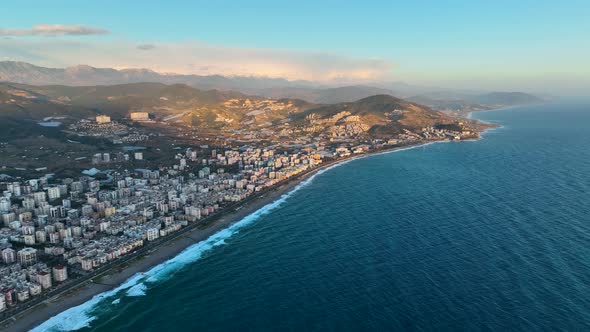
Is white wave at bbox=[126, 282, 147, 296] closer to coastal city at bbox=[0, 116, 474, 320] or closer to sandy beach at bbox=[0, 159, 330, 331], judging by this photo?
sandy beach at bbox=[0, 159, 330, 331]

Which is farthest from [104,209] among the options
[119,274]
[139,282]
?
[139,282]

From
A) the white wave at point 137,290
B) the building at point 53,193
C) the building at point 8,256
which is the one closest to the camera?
the white wave at point 137,290

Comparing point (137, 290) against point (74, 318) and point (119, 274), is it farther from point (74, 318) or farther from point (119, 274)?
point (74, 318)

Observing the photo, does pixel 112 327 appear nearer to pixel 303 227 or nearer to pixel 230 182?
pixel 303 227

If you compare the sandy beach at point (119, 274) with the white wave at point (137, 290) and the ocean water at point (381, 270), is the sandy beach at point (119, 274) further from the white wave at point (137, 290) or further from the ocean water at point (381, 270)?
the white wave at point (137, 290)

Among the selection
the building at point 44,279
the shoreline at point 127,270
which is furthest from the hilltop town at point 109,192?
the shoreline at point 127,270
